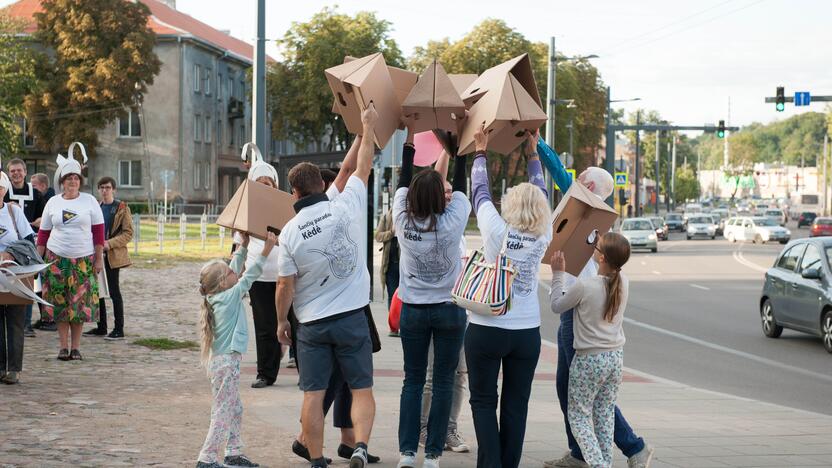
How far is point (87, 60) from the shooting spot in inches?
2527

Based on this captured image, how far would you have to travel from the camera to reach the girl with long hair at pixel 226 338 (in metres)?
6.98

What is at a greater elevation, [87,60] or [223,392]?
[87,60]

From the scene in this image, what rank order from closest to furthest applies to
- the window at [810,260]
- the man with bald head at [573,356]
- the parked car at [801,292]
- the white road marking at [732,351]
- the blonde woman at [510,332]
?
the blonde woman at [510,332] < the man with bald head at [573,356] < the white road marking at [732,351] < the parked car at [801,292] < the window at [810,260]

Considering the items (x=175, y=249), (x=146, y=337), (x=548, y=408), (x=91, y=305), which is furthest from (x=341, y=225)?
(x=175, y=249)

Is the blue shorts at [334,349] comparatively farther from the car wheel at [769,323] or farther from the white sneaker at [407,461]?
the car wheel at [769,323]

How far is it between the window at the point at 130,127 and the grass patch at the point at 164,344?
5638 centimetres

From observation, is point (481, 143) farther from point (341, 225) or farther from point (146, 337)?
point (146, 337)

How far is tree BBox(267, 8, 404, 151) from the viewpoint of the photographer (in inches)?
2763

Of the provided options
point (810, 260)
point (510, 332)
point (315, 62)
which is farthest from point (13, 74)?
point (510, 332)

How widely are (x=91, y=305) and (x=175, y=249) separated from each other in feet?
87.3

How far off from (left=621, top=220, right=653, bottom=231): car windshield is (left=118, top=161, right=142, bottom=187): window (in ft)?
103

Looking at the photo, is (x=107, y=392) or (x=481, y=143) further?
(x=107, y=392)

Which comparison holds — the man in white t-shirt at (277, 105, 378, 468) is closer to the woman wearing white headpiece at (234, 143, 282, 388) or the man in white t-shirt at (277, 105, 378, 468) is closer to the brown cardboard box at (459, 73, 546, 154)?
the brown cardboard box at (459, 73, 546, 154)

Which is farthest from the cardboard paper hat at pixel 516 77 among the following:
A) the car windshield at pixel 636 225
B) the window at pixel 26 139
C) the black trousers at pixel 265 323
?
the window at pixel 26 139
